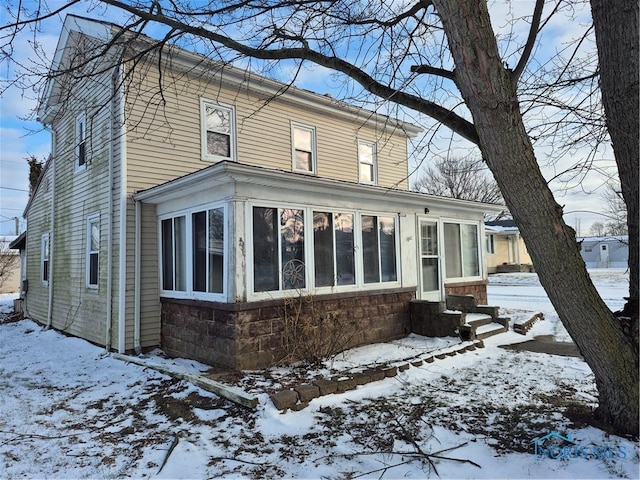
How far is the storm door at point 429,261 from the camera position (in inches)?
370

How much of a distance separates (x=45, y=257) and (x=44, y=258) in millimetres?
109

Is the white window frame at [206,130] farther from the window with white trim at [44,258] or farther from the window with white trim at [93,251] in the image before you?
the window with white trim at [44,258]

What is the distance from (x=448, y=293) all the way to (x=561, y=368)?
399cm

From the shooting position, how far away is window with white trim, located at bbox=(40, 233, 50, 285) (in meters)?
11.9

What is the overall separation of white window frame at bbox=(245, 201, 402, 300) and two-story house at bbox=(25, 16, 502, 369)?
0.02 metres

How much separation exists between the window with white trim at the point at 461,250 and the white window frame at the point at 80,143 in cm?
866

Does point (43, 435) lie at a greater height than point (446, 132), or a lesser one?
lesser

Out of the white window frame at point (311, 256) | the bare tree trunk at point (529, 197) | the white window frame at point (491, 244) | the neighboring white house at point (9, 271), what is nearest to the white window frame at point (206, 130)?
the white window frame at point (311, 256)

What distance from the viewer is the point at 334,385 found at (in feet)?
16.6

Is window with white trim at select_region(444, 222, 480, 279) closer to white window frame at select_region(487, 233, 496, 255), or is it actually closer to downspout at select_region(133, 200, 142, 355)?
downspout at select_region(133, 200, 142, 355)

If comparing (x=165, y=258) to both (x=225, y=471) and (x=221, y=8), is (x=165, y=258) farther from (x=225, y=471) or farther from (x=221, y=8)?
(x=225, y=471)

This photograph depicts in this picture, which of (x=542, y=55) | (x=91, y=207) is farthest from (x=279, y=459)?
(x=91, y=207)

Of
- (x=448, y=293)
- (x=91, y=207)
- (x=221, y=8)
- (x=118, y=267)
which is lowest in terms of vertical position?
(x=448, y=293)

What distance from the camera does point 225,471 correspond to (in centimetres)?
333
